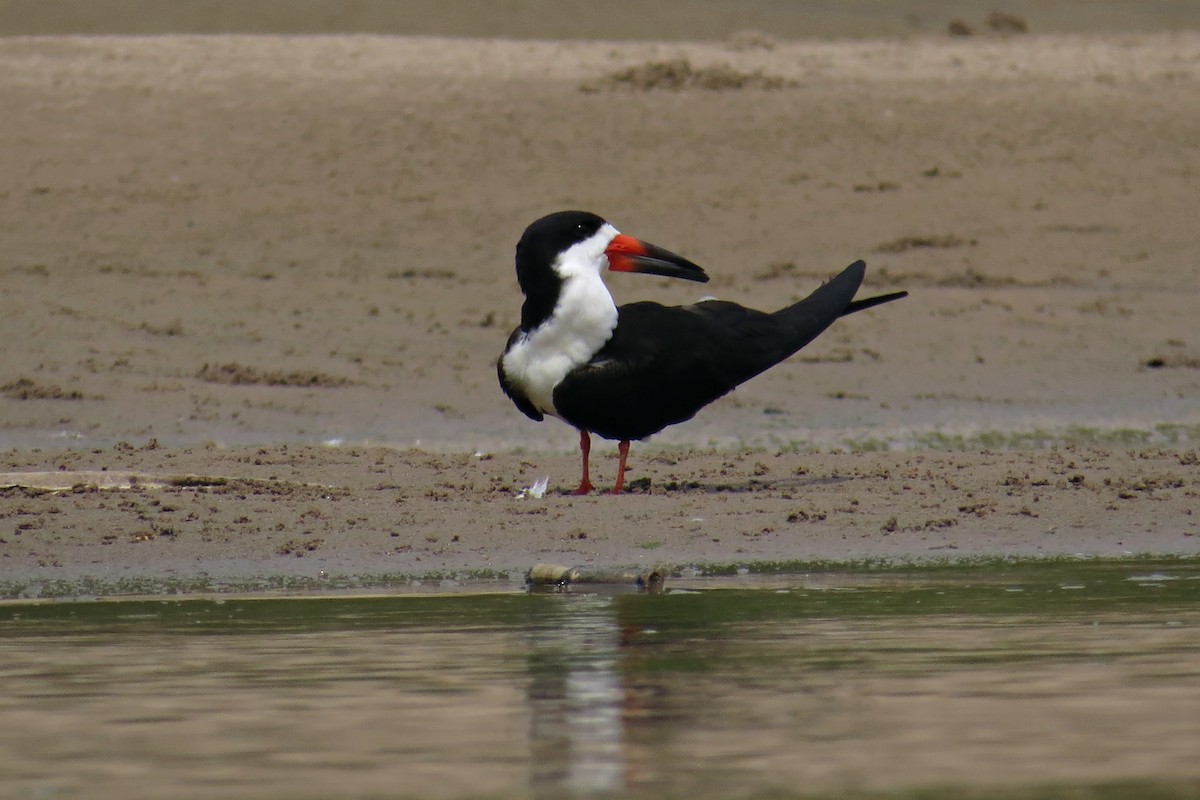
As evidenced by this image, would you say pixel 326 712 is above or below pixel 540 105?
below

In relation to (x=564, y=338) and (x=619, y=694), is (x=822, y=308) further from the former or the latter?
(x=619, y=694)

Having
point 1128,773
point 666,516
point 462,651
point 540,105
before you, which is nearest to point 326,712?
point 462,651

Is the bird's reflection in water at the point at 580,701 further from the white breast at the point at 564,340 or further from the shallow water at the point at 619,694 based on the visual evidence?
the white breast at the point at 564,340

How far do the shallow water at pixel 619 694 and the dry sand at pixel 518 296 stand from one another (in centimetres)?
109

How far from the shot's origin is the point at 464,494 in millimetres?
8039

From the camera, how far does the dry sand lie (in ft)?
24.8

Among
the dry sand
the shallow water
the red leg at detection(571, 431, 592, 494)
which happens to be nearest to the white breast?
the red leg at detection(571, 431, 592, 494)

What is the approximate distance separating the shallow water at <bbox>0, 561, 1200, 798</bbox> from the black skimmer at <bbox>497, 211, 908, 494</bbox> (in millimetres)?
1571

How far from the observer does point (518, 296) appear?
12.0 meters

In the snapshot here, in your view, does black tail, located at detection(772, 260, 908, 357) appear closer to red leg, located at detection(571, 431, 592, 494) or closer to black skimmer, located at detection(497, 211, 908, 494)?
black skimmer, located at detection(497, 211, 908, 494)

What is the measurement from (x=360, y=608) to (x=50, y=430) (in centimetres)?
391

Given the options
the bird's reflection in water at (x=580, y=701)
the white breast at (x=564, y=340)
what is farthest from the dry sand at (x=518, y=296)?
the bird's reflection in water at (x=580, y=701)

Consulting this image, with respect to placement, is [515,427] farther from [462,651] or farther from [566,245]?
[462,651]

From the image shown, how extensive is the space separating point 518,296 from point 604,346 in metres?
4.15
